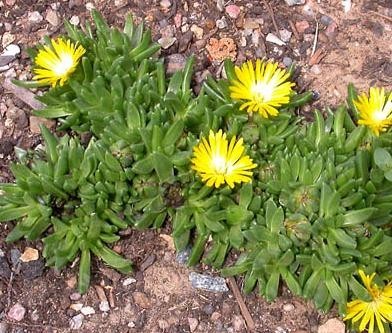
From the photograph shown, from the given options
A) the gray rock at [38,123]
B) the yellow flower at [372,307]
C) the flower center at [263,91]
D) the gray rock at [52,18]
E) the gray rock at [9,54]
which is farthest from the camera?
the gray rock at [52,18]

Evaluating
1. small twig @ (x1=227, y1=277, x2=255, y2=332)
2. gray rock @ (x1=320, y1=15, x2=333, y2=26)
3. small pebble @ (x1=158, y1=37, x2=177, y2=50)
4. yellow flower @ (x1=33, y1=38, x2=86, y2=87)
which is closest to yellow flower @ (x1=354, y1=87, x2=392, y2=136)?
gray rock @ (x1=320, y1=15, x2=333, y2=26)

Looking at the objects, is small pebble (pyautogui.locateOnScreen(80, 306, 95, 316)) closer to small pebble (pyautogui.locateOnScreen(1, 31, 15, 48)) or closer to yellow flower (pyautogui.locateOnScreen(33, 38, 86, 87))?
yellow flower (pyautogui.locateOnScreen(33, 38, 86, 87))

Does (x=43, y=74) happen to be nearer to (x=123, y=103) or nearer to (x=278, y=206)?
(x=123, y=103)

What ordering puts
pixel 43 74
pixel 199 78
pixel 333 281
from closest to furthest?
1. pixel 333 281
2. pixel 43 74
3. pixel 199 78

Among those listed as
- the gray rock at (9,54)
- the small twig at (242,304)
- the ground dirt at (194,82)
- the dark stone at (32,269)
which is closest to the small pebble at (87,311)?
the ground dirt at (194,82)

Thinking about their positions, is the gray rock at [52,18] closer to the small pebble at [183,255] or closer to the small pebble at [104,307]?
the small pebble at [183,255]

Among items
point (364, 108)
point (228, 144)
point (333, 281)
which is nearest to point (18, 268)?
point (228, 144)

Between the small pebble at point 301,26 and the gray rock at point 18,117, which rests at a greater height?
the small pebble at point 301,26
